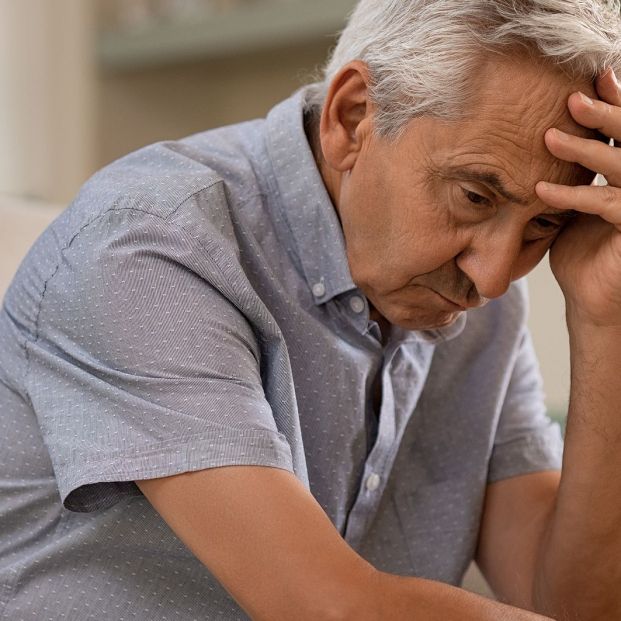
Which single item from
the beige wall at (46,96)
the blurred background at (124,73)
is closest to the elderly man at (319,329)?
the blurred background at (124,73)

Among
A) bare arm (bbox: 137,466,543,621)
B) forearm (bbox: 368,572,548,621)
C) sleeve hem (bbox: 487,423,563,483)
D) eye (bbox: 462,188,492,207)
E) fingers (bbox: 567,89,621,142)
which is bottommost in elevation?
sleeve hem (bbox: 487,423,563,483)

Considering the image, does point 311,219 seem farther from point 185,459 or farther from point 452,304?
point 185,459

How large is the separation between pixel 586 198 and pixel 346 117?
11.2 inches

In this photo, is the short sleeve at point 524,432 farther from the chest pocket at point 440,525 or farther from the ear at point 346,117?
the ear at point 346,117

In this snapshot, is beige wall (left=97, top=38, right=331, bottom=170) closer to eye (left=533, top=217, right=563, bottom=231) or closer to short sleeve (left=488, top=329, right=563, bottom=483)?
short sleeve (left=488, top=329, right=563, bottom=483)

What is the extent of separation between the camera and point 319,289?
1.28 meters

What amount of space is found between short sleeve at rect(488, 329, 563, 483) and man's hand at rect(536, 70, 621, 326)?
0.24 metres

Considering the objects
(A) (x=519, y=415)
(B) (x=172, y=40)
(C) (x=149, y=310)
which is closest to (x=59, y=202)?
(B) (x=172, y=40)

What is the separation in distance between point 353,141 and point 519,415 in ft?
1.76

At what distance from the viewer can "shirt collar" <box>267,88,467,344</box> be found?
1265mm

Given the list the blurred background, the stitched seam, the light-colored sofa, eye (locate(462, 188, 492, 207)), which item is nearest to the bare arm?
the stitched seam

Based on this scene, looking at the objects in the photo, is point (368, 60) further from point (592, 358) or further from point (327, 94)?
point (592, 358)

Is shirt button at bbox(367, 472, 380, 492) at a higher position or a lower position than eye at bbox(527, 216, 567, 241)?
lower

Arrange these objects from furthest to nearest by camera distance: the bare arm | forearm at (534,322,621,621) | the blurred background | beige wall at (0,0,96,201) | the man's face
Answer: beige wall at (0,0,96,201), the blurred background, forearm at (534,322,621,621), the man's face, the bare arm
